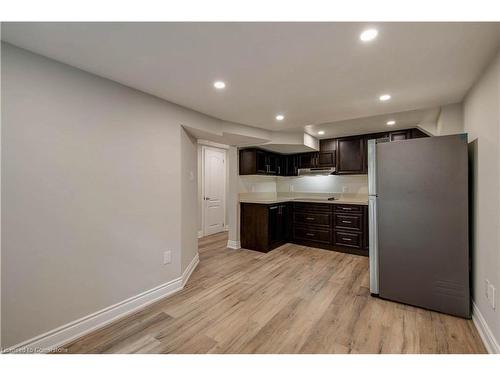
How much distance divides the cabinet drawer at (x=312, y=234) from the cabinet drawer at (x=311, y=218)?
142 millimetres

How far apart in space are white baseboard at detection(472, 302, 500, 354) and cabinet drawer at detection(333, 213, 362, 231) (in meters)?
1.89

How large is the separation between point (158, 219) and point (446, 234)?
2925mm

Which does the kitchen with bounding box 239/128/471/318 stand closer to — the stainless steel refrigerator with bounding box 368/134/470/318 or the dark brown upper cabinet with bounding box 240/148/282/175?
the stainless steel refrigerator with bounding box 368/134/470/318

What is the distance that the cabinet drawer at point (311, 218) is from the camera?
4125 mm

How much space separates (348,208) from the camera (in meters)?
3.88

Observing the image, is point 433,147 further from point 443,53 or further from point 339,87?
point 339,87

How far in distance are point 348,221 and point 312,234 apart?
29.2 inches

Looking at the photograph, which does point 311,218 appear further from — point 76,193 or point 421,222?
point 76,193

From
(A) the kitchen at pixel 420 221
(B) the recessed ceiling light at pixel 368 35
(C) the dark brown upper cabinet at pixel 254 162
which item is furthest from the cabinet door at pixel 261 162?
(B) the recessed ceiling light at pixel 368 35

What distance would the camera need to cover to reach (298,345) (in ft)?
5.31

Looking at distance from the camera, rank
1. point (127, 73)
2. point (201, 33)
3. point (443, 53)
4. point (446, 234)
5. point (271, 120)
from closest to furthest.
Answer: point (201, 33) < point (443, 53) < point (127, 73) < point (446, 234) < point (271, 120)

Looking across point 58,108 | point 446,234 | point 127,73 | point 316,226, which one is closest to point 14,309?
point 58,108

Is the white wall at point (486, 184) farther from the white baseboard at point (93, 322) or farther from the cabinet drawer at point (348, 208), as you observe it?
the white baseboard at point (93, 322)

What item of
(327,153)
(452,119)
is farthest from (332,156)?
(452,119)
